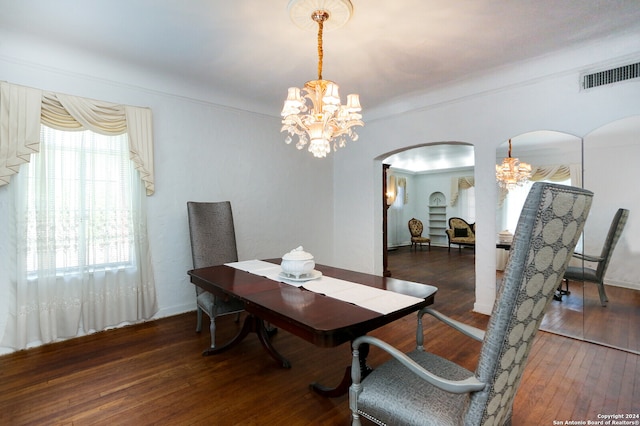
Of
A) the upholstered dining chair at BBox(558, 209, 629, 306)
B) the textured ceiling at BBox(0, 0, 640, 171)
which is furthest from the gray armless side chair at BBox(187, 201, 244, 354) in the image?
the upholstered dining chair at BBox(558, 209, 629, 306)

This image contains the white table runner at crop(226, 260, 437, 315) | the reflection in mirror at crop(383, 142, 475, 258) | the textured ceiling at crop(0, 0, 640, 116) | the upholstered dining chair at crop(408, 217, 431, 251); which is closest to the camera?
the white table runner at crop(226, 260, 437, 315)

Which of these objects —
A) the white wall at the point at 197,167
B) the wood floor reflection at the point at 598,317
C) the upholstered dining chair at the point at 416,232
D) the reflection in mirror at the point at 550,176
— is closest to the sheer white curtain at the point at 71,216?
the white wall at the point at 197,167

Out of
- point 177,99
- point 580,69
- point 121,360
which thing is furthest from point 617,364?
point 177,99

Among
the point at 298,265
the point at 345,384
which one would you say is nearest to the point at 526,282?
the point at 345,384

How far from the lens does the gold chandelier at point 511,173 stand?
321 centimetres

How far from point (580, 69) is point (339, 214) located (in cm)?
345

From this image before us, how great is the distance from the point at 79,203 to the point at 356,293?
9.13ft

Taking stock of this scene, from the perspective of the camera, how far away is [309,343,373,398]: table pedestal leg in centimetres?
179

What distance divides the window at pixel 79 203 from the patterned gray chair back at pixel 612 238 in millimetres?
4656

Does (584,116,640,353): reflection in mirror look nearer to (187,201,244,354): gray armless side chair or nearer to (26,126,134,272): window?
(187,201,244,354): gray armless side chair

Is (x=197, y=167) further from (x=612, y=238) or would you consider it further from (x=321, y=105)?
(x=612, y=238)

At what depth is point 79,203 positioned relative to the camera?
112 inches

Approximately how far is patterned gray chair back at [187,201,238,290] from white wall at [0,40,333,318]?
42cm

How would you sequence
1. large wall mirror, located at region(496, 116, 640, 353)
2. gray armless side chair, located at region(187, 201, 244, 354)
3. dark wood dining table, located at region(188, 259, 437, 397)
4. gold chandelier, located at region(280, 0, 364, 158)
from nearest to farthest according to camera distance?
dark wood dining table, located at region(188, 259, 437, 397), gold chandelier, located at region(280, 0, 364, 158), large wall mirror, located at region(496, 116, 640, 353), gray armless side chair, located at region(187, 201, 244, 354)
